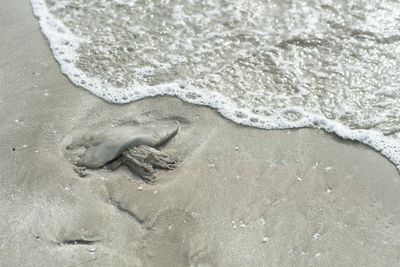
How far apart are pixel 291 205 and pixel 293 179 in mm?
243

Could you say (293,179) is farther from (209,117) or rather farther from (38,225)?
(38,225)

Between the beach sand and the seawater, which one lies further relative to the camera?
the seawater

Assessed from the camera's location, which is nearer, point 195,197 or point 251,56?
point 195,197

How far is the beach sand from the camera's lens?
251 cm

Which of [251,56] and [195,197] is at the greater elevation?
[251,56]

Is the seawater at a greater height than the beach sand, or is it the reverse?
the seawater

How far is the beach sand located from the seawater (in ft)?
0.67

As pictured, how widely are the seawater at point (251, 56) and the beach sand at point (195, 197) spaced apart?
0.20 meters

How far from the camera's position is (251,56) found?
3.99m

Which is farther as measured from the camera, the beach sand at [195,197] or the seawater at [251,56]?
the seawater at [251,56]

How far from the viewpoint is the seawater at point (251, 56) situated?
3479 mm

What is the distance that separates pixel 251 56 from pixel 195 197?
1845 millimetres

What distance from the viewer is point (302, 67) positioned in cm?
385

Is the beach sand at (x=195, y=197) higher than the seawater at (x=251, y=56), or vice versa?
the seawater at (x=251, y=56)
